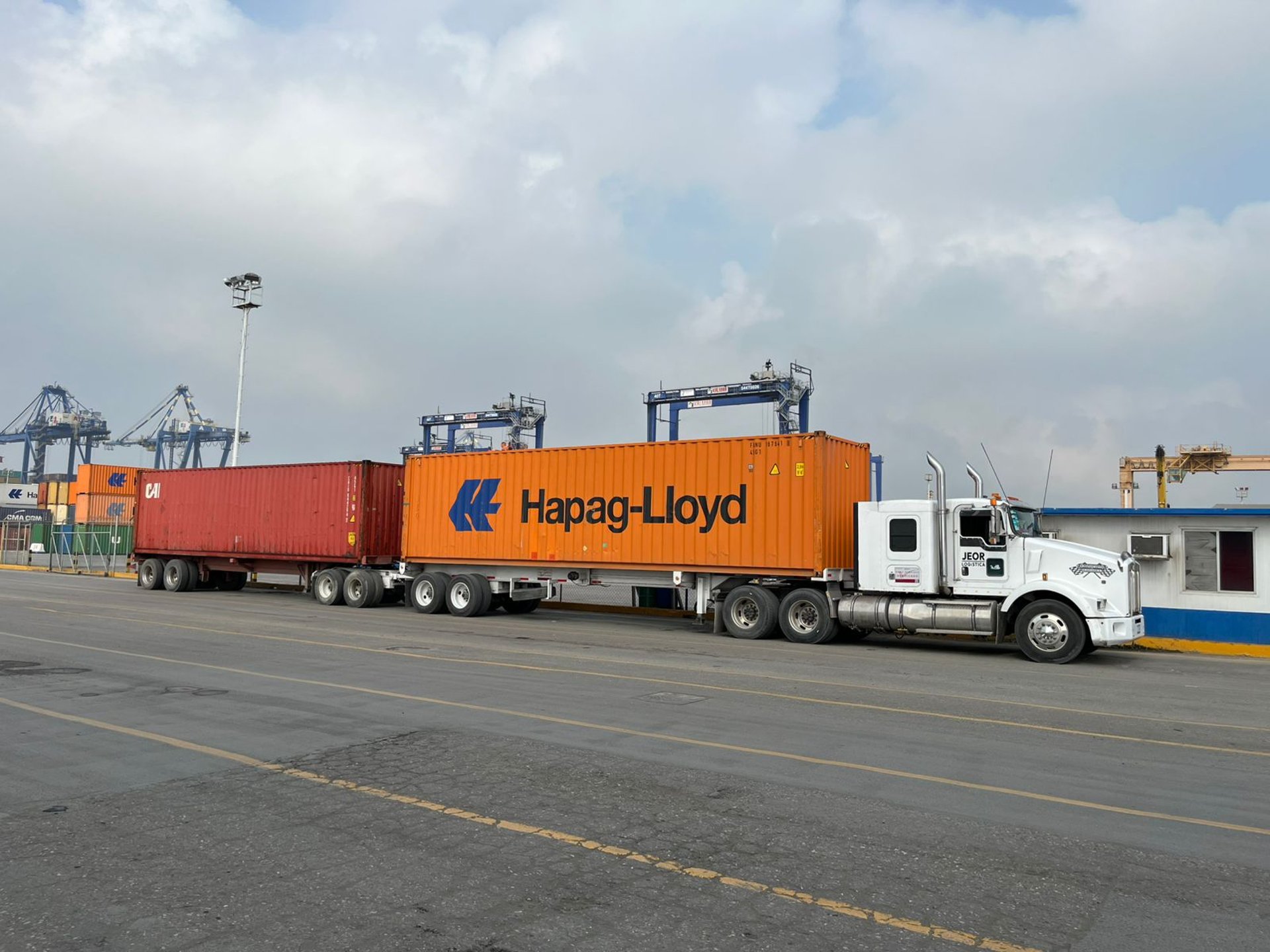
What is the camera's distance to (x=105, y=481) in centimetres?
6294

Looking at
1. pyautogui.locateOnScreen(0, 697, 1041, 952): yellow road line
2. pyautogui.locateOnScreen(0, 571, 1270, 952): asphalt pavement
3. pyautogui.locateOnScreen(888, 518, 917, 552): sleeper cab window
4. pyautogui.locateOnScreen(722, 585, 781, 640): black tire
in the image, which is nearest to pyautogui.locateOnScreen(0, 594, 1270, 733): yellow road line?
pyautogui.locateOnScreen(0, 571, 1270, 952): asphalt pavement

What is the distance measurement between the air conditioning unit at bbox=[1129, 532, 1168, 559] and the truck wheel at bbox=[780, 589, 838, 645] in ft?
21.1

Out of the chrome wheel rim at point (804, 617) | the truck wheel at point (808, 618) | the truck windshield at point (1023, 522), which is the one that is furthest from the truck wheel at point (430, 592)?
the truck windshield at point (1023, 522)

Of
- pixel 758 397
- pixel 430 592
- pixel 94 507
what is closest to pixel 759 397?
pixel 758 397

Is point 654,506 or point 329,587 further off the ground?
point 654,506

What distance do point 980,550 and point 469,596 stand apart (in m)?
11.4

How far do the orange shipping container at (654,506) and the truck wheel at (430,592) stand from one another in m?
0.49

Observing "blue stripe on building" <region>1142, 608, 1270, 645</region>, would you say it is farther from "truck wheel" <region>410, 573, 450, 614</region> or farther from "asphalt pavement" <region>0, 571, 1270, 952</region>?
"truck wheel" <region>410, 573, 450, 614</region>

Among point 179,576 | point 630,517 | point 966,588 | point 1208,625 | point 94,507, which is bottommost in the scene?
point 1208,625

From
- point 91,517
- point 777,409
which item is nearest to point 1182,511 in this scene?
point 777,409

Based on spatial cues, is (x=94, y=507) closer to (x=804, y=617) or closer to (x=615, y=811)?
(x=804, y=617)

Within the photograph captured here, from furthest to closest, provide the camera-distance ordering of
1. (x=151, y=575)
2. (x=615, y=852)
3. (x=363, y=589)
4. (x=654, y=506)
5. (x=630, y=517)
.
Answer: (x=151, y=575) < (x=363, y=589) < (x=630, y=517) < (x=654, y=506) < (x=615, y=852)

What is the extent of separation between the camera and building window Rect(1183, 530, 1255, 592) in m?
17.8

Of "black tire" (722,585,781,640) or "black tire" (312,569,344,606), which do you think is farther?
"black tire" (312,569,344,606)
